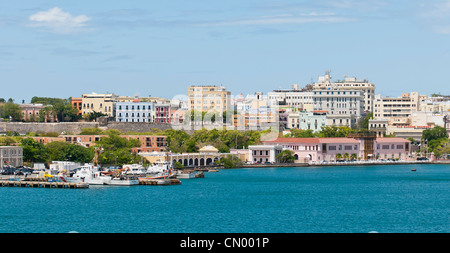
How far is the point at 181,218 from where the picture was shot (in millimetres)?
27281

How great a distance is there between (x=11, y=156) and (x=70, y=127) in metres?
22.6

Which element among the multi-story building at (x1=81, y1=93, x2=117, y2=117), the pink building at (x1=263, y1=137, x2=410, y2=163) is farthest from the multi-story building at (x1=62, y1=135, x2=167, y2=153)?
the multi-story building at (x1=81, y1=93, x2=117, y2=117)

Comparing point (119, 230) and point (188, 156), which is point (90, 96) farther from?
point (119, 230)

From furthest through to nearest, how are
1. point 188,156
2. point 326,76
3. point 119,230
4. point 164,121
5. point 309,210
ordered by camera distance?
point 326,76 → point 164,121 → point 188,156 → point 309,210 → point 119,230

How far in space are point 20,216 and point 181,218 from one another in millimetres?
5319

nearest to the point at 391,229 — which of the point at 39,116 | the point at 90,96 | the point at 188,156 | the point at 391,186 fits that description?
the point at 391,186

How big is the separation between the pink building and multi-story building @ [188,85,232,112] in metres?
18.7

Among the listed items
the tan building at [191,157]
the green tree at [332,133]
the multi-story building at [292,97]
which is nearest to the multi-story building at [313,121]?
the green tree at [332,133]

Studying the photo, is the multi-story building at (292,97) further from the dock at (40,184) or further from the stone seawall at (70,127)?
the dock at (40,184)

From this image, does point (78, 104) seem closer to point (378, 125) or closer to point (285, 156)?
point (285, 156)

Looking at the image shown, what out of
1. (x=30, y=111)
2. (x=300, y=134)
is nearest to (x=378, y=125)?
(x=300, y=134)

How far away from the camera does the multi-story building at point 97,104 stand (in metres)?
83.9

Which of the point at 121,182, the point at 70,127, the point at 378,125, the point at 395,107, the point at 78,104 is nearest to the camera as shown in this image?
the point at 121,182

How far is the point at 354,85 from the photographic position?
10412cm
